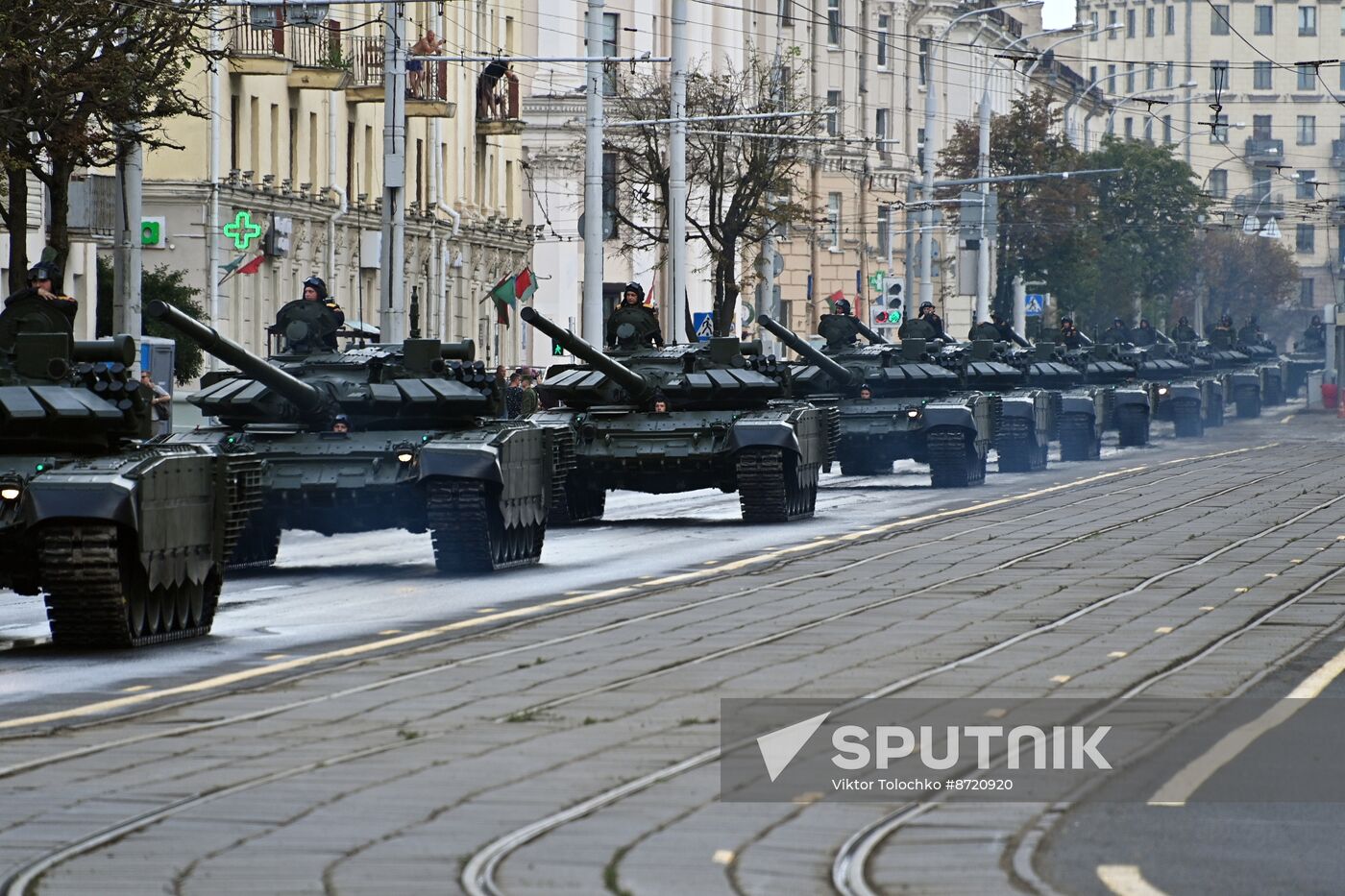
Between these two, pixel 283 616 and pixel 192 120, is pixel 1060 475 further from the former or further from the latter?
pixel 283 616

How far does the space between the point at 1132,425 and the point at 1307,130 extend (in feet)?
374

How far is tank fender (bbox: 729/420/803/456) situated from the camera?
25.3m

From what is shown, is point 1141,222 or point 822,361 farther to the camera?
point 1141,222

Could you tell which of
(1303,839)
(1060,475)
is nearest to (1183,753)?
(1303,839)

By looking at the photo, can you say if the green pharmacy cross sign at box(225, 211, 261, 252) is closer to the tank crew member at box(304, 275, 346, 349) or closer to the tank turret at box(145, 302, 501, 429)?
the tank crew member at box(304, 275, 346, 349)

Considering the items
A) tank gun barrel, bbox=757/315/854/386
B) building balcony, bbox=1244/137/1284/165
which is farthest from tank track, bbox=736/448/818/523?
building balcony, bbox=1244/137/1284/165

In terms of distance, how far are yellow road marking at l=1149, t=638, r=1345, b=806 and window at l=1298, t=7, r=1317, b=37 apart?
144721 millimetres

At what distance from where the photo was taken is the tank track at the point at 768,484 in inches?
1004

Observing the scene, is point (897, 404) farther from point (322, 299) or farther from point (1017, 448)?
point (322, 299)

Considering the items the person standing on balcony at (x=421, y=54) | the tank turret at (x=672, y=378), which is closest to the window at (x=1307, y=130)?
the person standing on balcony at (x=421, y=54)

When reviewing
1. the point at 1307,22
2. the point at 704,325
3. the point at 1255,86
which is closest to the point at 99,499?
the point at 704,325

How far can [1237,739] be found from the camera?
36.0 feet

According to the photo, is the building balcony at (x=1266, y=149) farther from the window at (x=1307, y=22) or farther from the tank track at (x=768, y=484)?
the tank track at (x=768, y=484)

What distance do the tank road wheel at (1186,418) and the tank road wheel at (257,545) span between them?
105 ft
